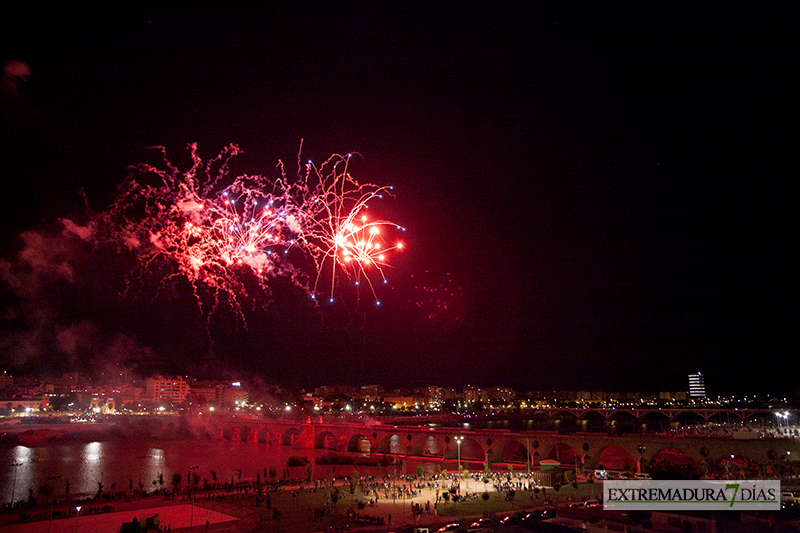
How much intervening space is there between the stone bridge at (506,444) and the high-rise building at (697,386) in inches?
4476

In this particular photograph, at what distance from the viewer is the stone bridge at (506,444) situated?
1077 inches

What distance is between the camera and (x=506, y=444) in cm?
4600

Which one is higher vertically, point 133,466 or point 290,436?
point 133,466

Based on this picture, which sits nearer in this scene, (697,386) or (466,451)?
(466,451)

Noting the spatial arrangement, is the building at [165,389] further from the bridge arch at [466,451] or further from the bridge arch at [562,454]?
the bridge arch at [562,454]

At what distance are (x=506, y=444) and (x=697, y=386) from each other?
118 metres

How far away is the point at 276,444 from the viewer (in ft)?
186

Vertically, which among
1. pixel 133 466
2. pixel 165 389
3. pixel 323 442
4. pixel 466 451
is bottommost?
pixel 323 442

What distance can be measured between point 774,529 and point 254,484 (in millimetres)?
21502

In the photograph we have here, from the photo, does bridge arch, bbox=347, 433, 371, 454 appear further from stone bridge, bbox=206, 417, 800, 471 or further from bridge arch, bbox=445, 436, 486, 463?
bridge arch, bbox=445, 436, 486, 463

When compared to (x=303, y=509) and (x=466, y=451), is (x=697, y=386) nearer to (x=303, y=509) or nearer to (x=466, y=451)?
(x=466, y=451)

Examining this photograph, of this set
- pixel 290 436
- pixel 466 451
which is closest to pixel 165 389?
pixel 290 436

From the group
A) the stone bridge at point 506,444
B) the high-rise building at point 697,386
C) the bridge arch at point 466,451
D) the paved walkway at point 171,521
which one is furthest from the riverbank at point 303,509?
the high-rise building at point 697,386

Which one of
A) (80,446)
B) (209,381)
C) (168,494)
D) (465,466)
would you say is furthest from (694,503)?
(209,381)
